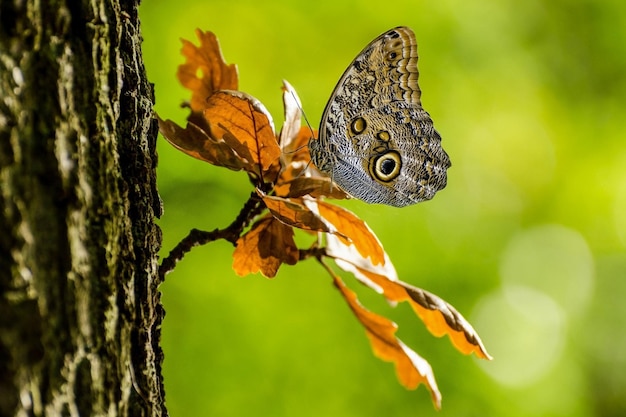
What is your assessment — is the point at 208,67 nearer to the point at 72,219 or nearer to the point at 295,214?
the point at 295,214

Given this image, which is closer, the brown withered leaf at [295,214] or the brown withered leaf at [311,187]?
the brown withered leaf at [295,214]

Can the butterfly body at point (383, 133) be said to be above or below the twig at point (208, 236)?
above

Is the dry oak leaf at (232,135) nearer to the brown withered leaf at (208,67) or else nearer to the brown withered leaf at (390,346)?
the brown withered leaf at (208,67)

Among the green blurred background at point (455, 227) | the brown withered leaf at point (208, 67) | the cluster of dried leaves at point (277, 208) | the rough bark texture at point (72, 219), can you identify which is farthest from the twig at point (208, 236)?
the green blurred background at point (455, 227)

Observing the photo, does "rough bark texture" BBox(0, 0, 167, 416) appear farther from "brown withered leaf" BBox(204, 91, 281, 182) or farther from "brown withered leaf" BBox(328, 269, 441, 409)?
"brown withered leaf" BBox(328, 269, 441, 409)

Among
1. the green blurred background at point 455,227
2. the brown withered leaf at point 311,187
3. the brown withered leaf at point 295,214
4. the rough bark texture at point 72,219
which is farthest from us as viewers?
the green blurred background at point 455,227

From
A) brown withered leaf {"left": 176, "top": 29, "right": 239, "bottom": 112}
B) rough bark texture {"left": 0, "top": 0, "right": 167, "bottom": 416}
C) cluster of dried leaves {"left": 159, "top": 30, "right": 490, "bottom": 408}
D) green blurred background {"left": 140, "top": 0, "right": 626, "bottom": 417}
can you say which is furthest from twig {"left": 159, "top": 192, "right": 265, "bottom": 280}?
green blurred background {"left": 140, "top": 0, "right": 626, "bottom": 417}

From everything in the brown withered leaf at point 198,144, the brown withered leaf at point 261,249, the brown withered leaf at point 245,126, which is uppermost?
the brown withered leaf at point 245,126
